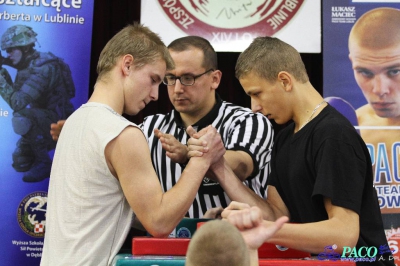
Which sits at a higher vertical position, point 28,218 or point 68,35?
point 68,35

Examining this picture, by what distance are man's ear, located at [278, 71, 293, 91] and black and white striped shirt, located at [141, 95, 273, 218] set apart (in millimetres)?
642

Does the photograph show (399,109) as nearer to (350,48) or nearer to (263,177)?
(350,48)

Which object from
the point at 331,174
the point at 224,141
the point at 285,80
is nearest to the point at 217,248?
the point at 331,174

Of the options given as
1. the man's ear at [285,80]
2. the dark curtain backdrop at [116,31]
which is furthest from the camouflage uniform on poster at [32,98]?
the man's ear at [285,80]

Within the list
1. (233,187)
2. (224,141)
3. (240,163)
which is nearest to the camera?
(233,187)

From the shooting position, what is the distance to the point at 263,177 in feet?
10.3

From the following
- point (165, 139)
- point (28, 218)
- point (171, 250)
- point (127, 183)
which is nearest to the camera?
point (171, 250)

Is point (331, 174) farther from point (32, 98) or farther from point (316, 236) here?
point (32, 98)

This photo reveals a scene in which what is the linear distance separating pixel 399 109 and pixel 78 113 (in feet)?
7.50

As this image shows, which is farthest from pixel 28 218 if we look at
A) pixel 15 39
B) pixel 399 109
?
pixel 399 109

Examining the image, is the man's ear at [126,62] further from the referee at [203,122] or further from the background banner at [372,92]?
the background banner at [372,92]

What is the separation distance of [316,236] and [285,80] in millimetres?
662

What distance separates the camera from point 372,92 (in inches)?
147

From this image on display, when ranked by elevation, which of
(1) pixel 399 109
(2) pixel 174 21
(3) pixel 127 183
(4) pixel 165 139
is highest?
(2) pixel 174 21
